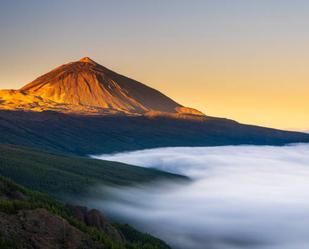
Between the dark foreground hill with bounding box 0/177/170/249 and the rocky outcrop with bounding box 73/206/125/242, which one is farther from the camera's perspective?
the rocky outcrop with bounding box 73/206/125/242

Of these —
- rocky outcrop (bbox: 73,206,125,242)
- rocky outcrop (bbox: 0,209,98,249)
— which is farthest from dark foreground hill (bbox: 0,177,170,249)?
rocky outcrop (bbox: 73,206,125,242)

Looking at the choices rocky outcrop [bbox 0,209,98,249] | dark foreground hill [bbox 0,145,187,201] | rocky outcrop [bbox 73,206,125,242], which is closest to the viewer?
rocky outcrop [bbox 0,209,98,249]

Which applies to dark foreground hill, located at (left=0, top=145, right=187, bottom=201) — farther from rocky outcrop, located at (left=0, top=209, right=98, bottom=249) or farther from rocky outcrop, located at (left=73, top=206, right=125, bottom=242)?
rocky outcrop, located at (left=0, top=209, right=98, bottom=249)

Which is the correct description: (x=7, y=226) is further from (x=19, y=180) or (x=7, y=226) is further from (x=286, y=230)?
(x=286, y=230)

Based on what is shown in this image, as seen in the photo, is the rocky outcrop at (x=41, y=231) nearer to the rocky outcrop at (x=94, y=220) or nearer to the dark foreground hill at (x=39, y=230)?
the dark foreground hill at (x=39, y=230)

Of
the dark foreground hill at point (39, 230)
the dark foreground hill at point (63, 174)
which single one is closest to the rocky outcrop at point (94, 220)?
the dark foreground hill at point (39, 230)

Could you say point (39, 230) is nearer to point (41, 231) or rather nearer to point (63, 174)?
point (41, 231)

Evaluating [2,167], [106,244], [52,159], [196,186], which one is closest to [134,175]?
[52,159]

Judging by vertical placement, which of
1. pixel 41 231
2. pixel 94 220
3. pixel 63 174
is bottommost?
pixel 63 174

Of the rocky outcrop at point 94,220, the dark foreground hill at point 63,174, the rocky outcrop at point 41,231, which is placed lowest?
the dark foreground hill at point 63,174

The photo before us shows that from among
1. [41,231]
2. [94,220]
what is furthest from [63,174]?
[41,231]

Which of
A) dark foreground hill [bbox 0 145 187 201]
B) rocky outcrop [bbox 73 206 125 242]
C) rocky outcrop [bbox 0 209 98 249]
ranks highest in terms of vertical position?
rocky outcrop [bbox 0 209 98 249]
